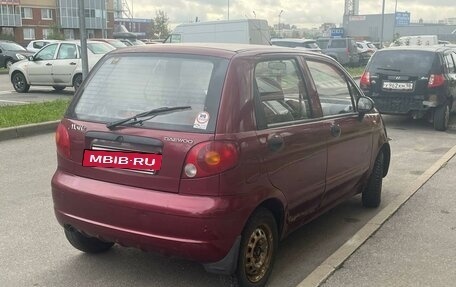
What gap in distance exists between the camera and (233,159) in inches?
131

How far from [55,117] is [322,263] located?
24.3ft

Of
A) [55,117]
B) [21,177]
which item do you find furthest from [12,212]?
[55,117]

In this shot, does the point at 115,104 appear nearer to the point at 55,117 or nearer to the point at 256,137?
the point at 256,137

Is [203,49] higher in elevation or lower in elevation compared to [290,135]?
higher

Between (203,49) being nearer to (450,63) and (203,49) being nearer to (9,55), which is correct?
(450,63)

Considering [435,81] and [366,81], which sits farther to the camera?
[366,81]

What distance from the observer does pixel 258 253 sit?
12.1ft

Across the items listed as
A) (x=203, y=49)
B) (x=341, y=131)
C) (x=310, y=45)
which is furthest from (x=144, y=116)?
(x=310, y=45)

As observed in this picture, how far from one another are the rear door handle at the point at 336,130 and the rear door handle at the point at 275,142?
84cm

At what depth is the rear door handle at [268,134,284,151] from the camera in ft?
11.9

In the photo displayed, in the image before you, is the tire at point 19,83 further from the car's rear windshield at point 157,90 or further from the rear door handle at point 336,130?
the rear door handle at point 336,130

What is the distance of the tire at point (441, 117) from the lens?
10680 mm

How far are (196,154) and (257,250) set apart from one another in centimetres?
85

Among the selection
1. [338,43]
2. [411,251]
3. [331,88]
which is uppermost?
[331,88]
